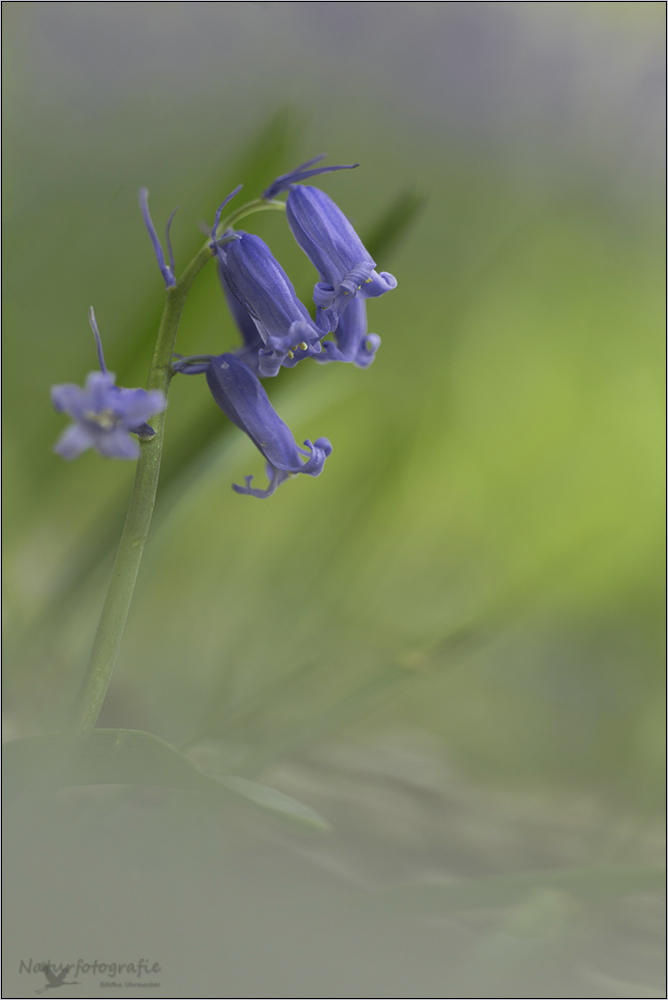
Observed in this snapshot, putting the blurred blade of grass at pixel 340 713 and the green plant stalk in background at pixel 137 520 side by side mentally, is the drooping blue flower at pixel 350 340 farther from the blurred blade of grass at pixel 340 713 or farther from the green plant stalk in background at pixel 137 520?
the blurred blade of grass at pixel 340 713

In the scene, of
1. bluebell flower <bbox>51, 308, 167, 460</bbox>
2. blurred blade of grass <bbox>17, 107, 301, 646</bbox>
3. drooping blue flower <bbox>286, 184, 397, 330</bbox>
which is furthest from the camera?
blurred blade of grass <bbox>17, 107, 301, 646</bbox>

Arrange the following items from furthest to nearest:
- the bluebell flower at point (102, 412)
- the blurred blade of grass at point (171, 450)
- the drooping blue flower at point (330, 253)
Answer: the blurred blade of grass at point (171, 450), the drooping blue flower at point (330, 253), the bluebell flower at point (102, 412)

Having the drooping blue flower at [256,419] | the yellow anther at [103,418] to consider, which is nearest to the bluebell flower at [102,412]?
the yellow anther at [103,418]

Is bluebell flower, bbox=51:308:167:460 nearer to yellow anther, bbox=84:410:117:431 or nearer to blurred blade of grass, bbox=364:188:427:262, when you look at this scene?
yellow anther, bbox=84:410:117:431

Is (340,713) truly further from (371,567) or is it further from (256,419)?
(371,567)

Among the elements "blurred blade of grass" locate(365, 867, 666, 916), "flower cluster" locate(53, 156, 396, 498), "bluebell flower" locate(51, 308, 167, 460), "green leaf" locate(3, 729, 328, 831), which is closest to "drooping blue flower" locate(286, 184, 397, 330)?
"flower cluster" locate(53, 156, 396, 498)

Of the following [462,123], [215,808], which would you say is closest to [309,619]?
[215,808]
